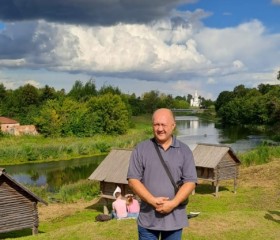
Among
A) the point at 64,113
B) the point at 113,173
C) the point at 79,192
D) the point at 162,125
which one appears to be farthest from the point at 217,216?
the point at 64,113

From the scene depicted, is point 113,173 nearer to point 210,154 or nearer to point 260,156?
point 210,154

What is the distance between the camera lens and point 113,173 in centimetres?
2319

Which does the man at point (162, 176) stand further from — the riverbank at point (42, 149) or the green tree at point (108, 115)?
the green tree at point (108, 115)

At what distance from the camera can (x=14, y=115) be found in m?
81.0

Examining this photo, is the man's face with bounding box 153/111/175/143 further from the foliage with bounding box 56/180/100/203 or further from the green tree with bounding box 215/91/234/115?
the green tree with bounding box 215/91/234/115

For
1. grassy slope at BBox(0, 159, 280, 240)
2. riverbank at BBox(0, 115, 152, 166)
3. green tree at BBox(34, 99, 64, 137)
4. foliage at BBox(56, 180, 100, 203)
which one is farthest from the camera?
green tree at BBox(34, 99, 64, 137)

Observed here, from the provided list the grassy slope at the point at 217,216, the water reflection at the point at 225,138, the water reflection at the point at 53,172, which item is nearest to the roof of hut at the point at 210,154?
the grassy slope at the point at 217,216

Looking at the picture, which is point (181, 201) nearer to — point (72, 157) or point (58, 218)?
point (58, 218)

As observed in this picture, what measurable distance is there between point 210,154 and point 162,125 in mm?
21333

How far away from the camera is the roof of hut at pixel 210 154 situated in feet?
87.2

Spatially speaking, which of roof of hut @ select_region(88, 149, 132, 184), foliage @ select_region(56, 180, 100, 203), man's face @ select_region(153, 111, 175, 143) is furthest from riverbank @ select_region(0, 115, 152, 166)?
man's face @ select_region(153, 111, 175, 143)

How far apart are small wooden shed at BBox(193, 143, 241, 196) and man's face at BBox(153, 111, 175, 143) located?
20.3m

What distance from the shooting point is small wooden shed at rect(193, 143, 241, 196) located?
87.6 ft

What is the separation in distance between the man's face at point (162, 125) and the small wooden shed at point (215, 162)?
20.3 metres
